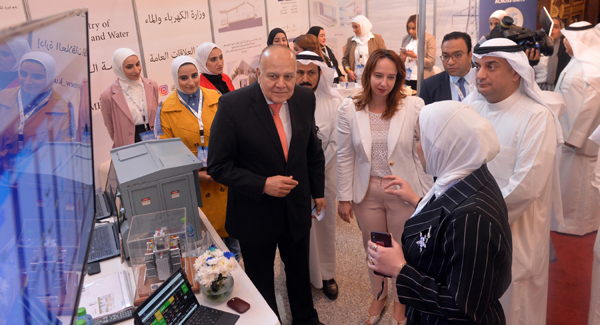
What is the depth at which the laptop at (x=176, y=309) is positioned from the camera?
4.74 ft

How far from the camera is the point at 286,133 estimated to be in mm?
2277

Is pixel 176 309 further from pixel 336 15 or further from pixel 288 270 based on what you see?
pixel 336 15

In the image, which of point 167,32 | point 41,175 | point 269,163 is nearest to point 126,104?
point 167,32

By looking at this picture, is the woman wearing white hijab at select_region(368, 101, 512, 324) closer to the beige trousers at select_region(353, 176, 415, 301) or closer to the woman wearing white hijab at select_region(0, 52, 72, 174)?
the beige trousers at select_region(353, 176, 415, 301)

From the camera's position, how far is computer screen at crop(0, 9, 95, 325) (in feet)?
2.02

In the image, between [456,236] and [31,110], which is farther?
[456,236]

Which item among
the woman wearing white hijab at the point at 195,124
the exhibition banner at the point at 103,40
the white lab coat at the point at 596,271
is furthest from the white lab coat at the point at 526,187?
the exhibition banner at the point at 103,40

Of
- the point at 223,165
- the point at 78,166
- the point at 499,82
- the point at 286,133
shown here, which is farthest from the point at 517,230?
the point at 78,166

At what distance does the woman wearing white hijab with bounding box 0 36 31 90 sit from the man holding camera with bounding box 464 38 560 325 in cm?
206

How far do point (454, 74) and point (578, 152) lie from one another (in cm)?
147

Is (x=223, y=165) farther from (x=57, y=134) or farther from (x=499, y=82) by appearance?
(x=499, y=82)

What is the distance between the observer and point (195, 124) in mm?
2896

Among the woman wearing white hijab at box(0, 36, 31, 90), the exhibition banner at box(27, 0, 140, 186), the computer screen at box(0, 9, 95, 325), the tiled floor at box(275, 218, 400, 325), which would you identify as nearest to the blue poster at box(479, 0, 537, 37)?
the tiled floor at box(275, 218, 400, 325)

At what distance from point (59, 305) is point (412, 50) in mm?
5619
